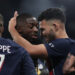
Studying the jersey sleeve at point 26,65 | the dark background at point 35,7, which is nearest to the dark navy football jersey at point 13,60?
the jersey sleeve at point 26,65

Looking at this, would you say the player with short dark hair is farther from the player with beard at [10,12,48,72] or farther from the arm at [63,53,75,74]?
the player with beard at [10,12,48,72]

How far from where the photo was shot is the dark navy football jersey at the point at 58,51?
2455 mm

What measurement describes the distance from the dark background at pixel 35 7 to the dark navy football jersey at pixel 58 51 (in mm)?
A: 9845

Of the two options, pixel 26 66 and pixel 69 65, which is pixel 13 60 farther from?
pixel 69 65

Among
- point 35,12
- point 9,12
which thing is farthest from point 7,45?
point 35,12

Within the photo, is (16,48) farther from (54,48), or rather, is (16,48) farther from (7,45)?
(54,48)

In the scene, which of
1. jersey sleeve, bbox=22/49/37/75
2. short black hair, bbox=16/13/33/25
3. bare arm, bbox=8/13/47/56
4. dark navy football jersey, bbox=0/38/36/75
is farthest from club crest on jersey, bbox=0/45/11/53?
short black hair, bbox=16/13/33/25

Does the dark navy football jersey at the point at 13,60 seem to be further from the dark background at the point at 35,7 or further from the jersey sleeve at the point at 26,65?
the dark background at the point at 35,7

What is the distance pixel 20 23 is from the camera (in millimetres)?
2859

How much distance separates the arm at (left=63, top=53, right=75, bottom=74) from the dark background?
10.00 meters

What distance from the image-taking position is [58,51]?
2.49 meters

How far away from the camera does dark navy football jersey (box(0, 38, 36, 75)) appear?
1.92 metres

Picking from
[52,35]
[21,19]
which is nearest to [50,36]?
[52,35]

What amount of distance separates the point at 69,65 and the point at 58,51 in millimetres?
206
